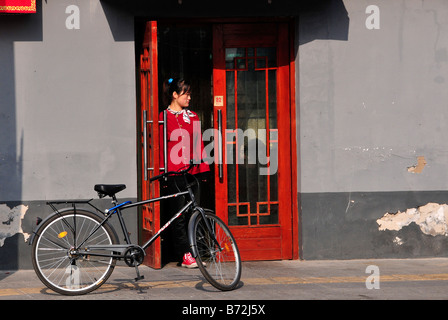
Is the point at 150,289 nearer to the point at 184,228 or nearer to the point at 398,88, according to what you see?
the point at 184,228

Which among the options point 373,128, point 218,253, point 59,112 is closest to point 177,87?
point 59,112

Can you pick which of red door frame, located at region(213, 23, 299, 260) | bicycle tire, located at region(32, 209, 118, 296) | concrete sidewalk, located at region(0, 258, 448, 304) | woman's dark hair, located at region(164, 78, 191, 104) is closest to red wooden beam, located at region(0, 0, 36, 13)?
woman's dark hair, located at region(164, 78, 191, 104)

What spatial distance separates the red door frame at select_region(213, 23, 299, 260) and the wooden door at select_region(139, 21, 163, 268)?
87cm

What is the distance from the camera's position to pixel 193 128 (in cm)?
829

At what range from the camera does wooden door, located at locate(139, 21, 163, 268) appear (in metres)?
8.02

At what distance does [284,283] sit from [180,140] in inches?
84.1

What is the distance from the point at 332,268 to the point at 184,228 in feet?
5.87

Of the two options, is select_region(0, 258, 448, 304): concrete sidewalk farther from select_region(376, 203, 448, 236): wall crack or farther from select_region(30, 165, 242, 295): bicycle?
select_region(376, 203, 448, 236): wall crack

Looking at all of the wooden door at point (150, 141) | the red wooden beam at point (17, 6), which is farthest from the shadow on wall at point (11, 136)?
the wooden door at point (150, 141)

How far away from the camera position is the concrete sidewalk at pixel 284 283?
6555 mm

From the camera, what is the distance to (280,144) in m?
8.82

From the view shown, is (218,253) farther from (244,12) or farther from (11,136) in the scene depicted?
(244,12)

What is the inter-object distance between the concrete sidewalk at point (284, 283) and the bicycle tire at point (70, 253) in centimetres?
13

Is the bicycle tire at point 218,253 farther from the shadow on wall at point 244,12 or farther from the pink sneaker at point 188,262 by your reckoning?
the shadow on wall at point 244,12
